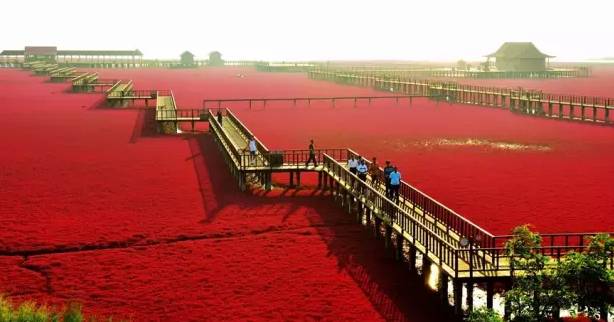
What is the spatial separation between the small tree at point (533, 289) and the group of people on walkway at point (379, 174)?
24.8 feet

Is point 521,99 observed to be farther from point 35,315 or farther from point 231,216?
point 35,315

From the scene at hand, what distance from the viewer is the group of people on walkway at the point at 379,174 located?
23016 millimetres

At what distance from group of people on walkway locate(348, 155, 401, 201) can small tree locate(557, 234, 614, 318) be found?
336 inches

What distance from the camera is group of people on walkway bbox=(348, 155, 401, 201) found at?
23.0 m

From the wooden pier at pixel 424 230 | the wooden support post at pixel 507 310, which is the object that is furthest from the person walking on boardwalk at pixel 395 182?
the wooden support post at pixel 507 310

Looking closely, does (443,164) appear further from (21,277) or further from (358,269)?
(21,277)

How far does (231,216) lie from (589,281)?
13.2 meters

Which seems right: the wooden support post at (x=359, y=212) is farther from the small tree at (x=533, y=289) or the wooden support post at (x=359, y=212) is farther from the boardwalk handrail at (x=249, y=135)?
the small tree at (x=533, y=289)

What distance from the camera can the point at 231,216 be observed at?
82.3 feet

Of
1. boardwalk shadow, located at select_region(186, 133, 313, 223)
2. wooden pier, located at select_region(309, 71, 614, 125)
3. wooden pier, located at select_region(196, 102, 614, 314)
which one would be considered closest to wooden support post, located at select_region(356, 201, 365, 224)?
wooden pier, located at select_region(196, 102, 614, 314)

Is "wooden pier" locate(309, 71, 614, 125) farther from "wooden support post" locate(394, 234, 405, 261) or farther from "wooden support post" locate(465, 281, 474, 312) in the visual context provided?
"wooden support post" locate(465, 281, 474, 312)

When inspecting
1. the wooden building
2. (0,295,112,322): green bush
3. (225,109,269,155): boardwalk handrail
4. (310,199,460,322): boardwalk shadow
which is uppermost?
the wooden building

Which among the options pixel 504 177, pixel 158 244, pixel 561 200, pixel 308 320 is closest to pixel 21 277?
pixel 158 244

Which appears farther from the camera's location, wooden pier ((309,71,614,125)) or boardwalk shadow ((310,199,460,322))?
wooden pier ((309,71,614,125))
